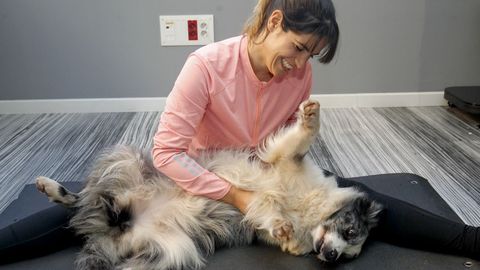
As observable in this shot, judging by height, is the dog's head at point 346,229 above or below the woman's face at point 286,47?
below

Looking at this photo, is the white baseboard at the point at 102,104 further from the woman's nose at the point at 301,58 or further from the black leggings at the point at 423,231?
the woman's nose at the point at 301,58

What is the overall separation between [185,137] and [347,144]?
5.24 ft

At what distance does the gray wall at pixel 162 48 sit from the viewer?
124 inches

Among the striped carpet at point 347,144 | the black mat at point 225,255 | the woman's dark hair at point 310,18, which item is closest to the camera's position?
the woman's dark hair at point 310,18

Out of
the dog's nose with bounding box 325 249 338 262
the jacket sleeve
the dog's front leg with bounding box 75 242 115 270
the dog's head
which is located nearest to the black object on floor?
the dog's head

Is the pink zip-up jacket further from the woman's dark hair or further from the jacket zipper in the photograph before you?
the woman's dark hair

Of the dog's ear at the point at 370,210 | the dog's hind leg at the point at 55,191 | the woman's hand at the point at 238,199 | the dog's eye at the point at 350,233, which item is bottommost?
the dog's eye at the point at 350,233

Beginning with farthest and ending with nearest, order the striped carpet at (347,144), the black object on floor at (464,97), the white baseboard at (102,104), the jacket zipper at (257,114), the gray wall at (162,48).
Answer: the white baseboard at (102,104) < the gray wall at (162,48) < the black object on floor at (464,97) < the striped carpet at (347,144) < the jacket zipper at (257,114)

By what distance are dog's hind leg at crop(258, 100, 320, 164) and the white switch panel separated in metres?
1.80

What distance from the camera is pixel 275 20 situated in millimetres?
1327

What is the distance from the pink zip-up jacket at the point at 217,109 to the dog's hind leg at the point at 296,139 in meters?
0.10

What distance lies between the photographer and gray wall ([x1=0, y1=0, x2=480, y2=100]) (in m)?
3.14

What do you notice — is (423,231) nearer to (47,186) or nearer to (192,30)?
(47,186)

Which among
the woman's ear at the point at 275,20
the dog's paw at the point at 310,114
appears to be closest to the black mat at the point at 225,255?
the dog's paw at the point at 310,114
